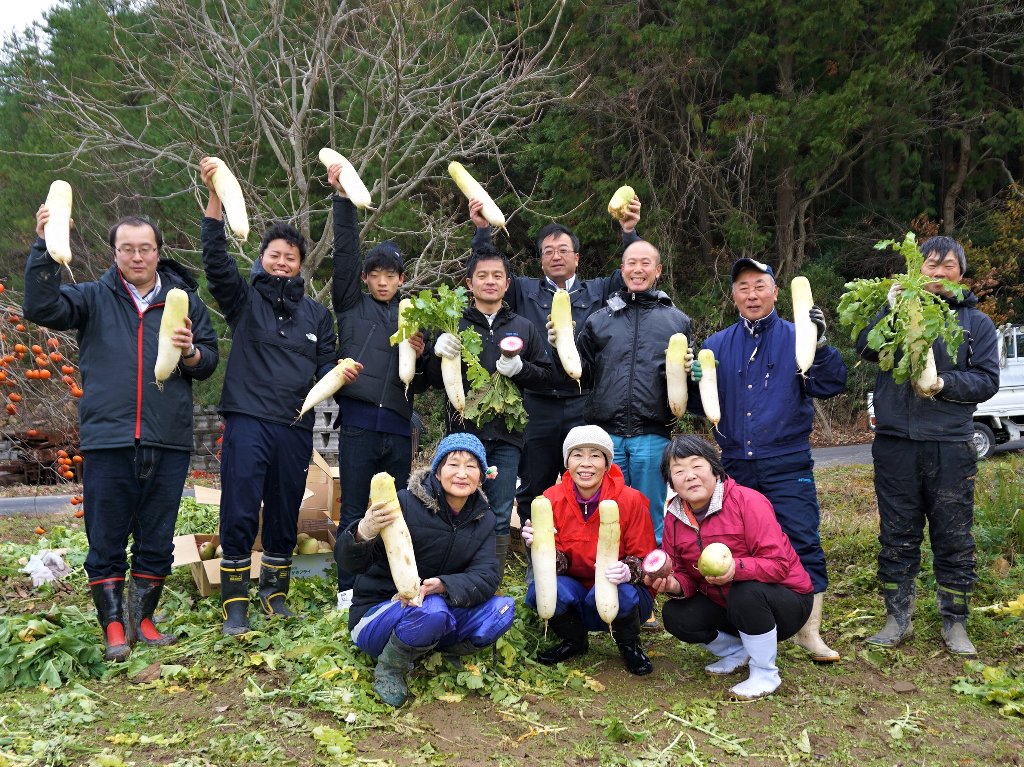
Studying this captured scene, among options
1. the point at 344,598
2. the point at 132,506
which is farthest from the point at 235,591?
the point at 132,506

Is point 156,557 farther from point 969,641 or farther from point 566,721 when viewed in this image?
point 969,641

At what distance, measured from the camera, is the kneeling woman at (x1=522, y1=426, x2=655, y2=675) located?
4527 millimetres

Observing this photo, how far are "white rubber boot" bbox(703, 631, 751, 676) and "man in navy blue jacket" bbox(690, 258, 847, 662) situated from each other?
1.60 ft

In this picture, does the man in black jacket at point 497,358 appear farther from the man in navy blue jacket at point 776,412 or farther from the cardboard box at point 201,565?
the cardboard box at point 201,565

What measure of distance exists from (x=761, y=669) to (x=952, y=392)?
2.00 meters

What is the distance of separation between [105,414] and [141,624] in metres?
1.32

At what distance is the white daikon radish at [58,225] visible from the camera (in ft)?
14.5

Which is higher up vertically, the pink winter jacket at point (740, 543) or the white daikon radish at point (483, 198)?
the white daikon radish at point (483, 198)

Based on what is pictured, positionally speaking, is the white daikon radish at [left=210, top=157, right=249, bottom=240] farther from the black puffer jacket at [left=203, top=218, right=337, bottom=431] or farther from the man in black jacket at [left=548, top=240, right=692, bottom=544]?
the man in black jacket at [left=548, top=240, right=692, bottom=544]

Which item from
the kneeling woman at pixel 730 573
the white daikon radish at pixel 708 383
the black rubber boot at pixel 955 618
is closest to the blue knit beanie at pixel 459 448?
the kneeling woman at pixel 730 573

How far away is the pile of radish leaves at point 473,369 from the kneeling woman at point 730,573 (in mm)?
1081

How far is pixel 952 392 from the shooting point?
4.67 metres

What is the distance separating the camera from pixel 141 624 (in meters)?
4.80

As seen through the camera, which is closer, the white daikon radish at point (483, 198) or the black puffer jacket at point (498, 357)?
the black puffer jacket at point (498, 357)
